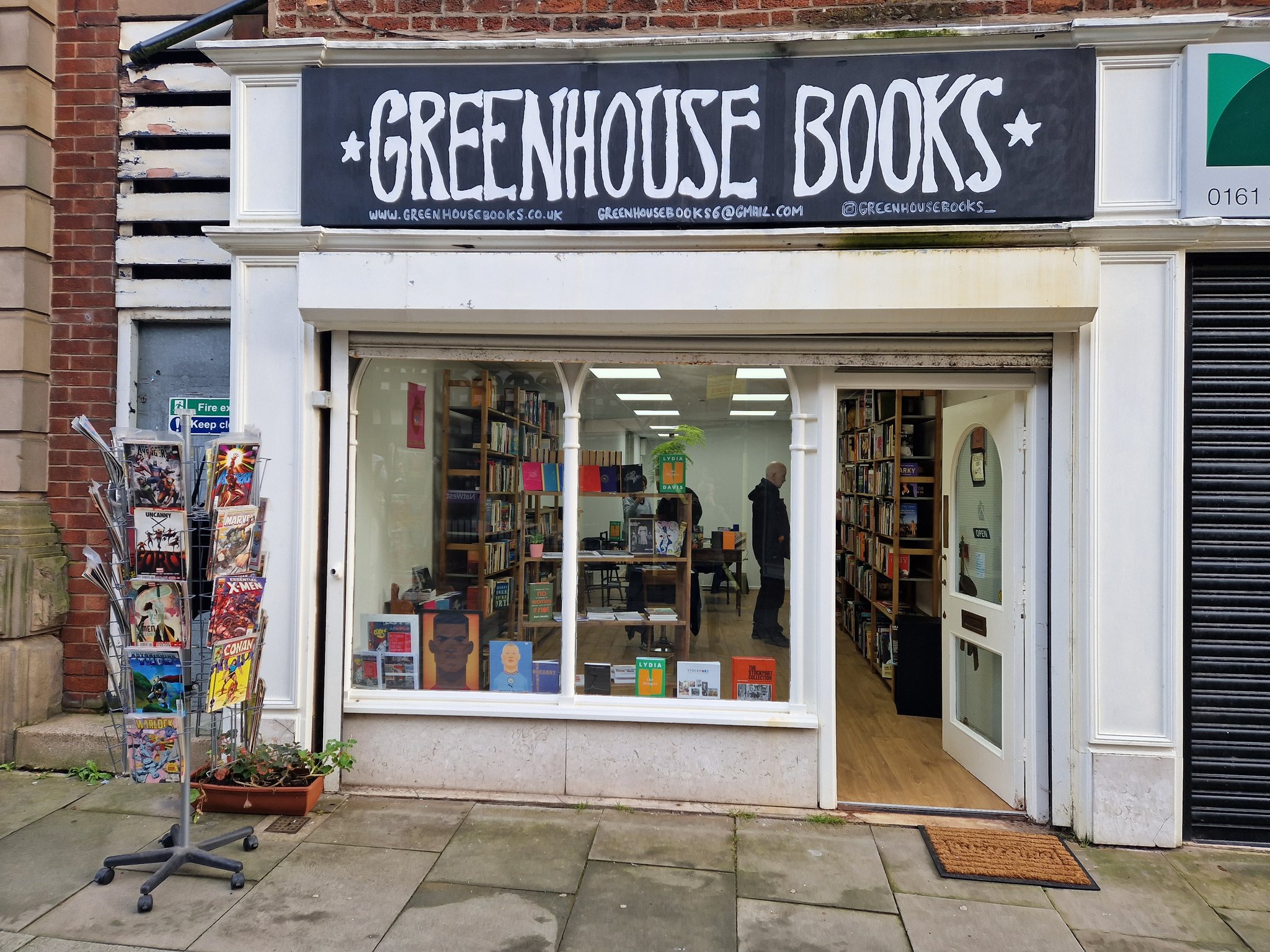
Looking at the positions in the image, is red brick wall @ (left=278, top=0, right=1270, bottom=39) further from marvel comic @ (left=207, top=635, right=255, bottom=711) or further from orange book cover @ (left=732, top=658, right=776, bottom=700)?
orange book cover @ (left=732, top=658, right=776, bottom=700)

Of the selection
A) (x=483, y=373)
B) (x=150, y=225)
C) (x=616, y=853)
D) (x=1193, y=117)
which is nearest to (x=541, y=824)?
(x=616, y=853)

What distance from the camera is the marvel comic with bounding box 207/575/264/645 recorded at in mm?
3609

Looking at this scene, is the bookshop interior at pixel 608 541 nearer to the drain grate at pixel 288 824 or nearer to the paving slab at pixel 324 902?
the drain grate at pixel 288 824

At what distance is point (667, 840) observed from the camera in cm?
417

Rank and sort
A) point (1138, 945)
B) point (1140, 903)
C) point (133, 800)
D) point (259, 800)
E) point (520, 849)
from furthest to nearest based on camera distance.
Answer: point (133, 800) → point (259, 800) → point (520, 849) → point (1140, 903) → point (1138, 945)

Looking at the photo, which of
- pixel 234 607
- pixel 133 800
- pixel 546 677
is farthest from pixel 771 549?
pixel 133 800

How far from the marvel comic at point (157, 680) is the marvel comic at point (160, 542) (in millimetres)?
388

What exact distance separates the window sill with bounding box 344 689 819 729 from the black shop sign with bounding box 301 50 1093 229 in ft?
10.0

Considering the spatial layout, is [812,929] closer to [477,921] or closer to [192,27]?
[477,921]

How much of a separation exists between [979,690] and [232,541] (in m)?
4.87

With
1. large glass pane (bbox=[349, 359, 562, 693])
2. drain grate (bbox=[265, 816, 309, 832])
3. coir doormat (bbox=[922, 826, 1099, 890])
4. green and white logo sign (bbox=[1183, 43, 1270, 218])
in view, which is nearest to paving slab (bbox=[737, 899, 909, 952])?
coir doormat (bbox=[922, 826, 1099, 890])

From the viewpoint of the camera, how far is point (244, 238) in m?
4.74

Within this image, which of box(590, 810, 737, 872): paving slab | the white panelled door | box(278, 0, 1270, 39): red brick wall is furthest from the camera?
the white panelled door

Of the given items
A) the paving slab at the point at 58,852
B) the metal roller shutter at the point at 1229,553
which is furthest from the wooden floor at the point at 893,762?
the paving slab at the point at 58,852
